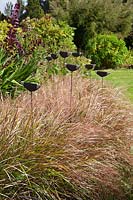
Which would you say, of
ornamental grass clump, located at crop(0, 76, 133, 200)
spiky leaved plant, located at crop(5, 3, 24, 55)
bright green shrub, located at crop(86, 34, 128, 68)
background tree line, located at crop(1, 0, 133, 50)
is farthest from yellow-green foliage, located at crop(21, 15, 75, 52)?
background tree line, located at crop(1, 0, 133, 50)

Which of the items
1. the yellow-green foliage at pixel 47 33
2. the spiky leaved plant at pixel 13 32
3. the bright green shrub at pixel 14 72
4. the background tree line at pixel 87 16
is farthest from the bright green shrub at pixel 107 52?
the bright green shrub at pixel 14 72

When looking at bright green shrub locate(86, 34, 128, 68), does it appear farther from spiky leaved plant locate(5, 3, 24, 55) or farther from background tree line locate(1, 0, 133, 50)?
spiky leaved plant locate(5, 3, 24, 55)

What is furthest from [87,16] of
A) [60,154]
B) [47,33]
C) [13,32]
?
[60,154]

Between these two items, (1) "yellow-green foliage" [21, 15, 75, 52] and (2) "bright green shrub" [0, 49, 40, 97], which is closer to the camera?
(2) "bright green shrub" [0, 49, 40, 97]

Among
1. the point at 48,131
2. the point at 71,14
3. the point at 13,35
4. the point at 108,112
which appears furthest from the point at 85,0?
the point at 48,131

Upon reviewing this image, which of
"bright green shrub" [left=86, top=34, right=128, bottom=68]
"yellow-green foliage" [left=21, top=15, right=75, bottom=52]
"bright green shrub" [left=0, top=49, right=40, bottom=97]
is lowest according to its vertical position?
"bright green shrub" [left=86, top=34, right=128, bottom=68]

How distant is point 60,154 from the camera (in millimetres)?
4105

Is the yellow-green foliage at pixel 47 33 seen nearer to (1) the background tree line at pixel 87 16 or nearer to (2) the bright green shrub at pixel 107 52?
(2) the bright green shrub at pixel 107 52

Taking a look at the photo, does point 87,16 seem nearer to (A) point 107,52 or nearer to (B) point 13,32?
(A) point 107,52

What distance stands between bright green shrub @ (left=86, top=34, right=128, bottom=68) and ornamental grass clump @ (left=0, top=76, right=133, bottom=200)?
44.9ft

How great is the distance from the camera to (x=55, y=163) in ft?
13.2

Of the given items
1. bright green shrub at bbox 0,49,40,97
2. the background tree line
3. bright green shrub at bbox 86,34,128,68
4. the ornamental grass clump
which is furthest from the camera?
the background tree line

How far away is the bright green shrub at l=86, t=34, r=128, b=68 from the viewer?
18828 mm

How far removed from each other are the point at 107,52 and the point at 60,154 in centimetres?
1495
